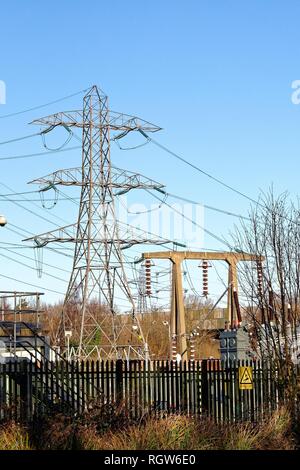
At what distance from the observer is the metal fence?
19422mm

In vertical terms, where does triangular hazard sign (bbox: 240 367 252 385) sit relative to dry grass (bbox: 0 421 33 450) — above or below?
above

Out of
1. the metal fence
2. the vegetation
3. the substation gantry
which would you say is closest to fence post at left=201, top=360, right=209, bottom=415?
the metal fence

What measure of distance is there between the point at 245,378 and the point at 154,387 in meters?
2.32

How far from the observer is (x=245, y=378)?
68.4 feet

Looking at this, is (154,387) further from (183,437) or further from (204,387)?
(183,437)

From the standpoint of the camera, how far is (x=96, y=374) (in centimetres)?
2127

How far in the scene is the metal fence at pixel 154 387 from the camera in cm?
1942

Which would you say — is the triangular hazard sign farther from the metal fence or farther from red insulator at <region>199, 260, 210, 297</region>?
red insulator at <region>199, 260, 210, 297</region>

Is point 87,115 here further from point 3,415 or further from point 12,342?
point 3,415

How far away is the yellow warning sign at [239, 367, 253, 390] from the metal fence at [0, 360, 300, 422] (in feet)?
2.12

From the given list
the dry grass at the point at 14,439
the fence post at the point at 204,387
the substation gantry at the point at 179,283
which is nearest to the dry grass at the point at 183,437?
the dry grass at the point at 14,439
